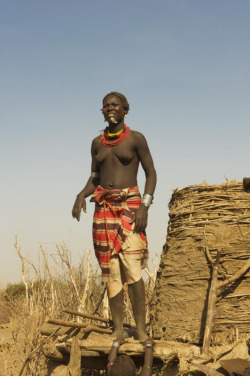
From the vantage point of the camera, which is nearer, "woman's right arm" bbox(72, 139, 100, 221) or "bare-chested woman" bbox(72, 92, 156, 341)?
"bare-chested woman" bbox(72, 92, 156, 341)

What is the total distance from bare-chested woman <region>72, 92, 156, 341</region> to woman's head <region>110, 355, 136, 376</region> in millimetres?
381

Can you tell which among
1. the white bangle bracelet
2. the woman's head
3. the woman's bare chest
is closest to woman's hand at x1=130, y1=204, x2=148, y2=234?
the woman's bare chest

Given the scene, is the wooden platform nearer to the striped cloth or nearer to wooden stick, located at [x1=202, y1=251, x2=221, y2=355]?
wooden stick, located at [x1=202, y1=251, x2=221, y2=355]

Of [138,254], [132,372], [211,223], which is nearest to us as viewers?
[132,372]

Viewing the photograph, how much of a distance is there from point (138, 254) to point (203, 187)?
50.4 inches

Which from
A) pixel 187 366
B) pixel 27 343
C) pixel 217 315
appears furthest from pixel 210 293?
pixel 27 343

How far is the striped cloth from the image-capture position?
5.28 m

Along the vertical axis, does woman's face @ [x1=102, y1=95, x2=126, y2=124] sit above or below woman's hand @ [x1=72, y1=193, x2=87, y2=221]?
above

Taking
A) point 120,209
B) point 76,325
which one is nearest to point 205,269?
point 120,209

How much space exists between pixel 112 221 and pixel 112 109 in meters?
1.24

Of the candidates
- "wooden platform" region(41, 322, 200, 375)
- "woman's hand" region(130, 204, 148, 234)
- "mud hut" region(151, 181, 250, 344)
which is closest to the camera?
"wooden platform" region(41, 322, 200, 375)

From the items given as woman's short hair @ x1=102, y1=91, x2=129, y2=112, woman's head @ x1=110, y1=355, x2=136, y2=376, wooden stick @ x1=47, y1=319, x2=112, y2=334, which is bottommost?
woman's head @ x1=110, y1=355, x2=136, y2=376

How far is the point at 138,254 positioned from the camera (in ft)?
17.2

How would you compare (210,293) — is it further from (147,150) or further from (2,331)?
(2,331)
